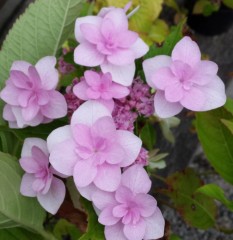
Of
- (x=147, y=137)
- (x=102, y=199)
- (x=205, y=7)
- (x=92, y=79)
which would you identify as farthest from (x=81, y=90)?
(x=205, y=7)

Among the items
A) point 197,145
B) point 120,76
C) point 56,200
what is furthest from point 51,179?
point 197,145

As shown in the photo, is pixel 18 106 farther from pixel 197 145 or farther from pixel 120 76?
pixel 197 145

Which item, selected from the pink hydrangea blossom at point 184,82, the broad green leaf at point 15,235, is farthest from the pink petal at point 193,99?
the broad green leaf at point 15,235

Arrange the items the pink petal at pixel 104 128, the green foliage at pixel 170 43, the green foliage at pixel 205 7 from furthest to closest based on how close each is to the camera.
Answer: the green foliage at pixel 205 7 → the green foliage at pixel 170 43 → the pink petal at pixel 104 128

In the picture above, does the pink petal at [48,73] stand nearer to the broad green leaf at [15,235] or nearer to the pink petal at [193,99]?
the pink petal at [193,99]

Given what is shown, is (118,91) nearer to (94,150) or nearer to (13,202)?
(94,150)

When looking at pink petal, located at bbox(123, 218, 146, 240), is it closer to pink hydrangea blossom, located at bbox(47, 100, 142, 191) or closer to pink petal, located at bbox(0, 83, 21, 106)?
pink hydrangea blossom, located at bbox(47, 100, 142, 191)
